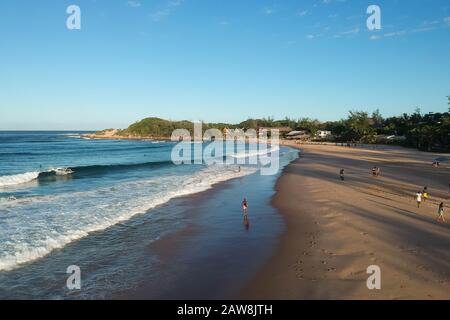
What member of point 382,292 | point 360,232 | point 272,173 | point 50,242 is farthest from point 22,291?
point 272,173

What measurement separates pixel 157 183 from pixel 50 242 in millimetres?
16195

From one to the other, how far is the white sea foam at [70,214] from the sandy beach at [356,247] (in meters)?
7.70

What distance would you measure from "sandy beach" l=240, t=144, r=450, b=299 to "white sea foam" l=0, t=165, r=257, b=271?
7.70 meters

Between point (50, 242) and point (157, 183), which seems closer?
point (50, 242)

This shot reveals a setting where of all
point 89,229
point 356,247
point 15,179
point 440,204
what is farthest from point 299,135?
point 356,247

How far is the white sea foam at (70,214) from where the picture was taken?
13094mm

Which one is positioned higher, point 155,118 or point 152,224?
point 155,118

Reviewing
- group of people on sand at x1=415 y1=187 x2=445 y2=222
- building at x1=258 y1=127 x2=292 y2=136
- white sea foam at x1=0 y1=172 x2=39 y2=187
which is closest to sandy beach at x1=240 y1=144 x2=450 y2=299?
group of people on sand at x1=415 y1=187 x2=445 y2=222

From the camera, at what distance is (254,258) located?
39.3 feet

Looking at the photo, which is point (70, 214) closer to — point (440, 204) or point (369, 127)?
point (440, 204)

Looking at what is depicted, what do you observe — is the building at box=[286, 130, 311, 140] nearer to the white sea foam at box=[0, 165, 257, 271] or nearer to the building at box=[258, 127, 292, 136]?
the building at box=[258, 127, 292, 136]

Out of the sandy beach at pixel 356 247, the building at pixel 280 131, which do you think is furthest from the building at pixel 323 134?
the sandy beach at pixel 356 247

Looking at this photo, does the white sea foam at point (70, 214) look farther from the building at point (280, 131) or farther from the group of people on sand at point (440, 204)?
the building at point (280, 131)
